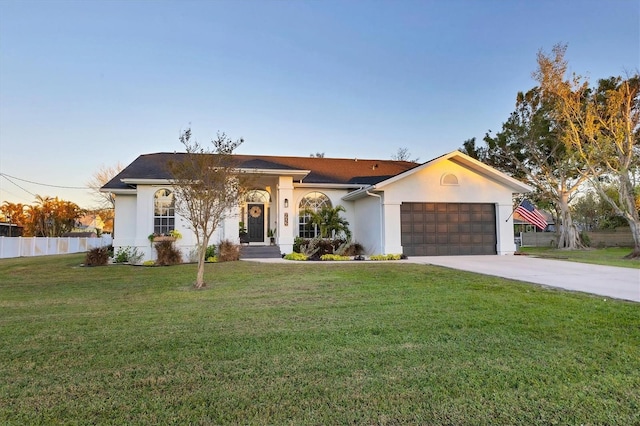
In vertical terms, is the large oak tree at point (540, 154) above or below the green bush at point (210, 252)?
above

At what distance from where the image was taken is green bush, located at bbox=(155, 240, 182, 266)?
12.8m

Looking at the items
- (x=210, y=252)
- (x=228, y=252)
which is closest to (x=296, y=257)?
(x=228, y=252)

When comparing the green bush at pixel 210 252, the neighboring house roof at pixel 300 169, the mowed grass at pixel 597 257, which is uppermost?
the neighboring house roof at pixel 300 169

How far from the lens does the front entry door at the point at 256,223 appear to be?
55.8 ft

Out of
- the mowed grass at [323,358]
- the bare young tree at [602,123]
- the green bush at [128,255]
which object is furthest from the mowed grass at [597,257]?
the green bush at [128,255]

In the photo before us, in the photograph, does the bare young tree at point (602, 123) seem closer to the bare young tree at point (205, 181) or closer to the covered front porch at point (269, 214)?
the covered front porch at point (269, 214)

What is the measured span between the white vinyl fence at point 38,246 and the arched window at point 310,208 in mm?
Result: 11315

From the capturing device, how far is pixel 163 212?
15.0 meters

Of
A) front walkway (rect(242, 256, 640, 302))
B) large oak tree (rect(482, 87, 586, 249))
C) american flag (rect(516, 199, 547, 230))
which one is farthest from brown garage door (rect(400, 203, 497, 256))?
large oak tree (rect(482, 87, 586, 249))

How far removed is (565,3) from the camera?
12.9 metres

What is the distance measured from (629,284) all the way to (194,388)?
8925 mm

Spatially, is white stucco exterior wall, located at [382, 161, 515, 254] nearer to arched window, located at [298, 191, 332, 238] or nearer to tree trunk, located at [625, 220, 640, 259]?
arched window, located at [298, 191, 332, 238]

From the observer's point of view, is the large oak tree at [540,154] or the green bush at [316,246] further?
the large oak tree at [540,154]

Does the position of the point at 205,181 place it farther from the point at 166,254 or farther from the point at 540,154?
the point at 540,154
